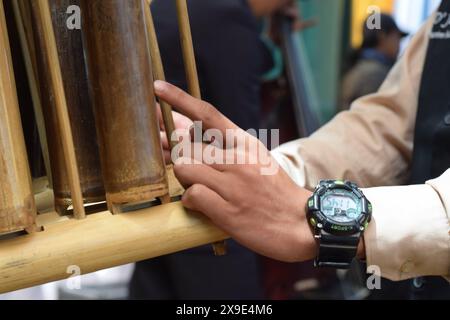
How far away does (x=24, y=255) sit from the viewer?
53cm

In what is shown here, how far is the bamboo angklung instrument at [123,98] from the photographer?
0.53m

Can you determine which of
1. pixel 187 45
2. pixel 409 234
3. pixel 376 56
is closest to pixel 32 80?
pixel 187 45

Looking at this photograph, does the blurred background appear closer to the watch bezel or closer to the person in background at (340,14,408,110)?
the person in background at (340,14,408,110)

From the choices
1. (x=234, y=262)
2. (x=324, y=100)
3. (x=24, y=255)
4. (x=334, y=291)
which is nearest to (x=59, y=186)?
(x=24, y=255)

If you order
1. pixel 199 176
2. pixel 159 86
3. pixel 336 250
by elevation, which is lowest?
pixel 336 250

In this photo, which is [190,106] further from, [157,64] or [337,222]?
[337,222]

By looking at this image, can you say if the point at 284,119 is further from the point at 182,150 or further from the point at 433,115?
the point at 182,150

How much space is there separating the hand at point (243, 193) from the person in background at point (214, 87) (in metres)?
0.69

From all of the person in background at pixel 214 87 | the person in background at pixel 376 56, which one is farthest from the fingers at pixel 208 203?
the person in background at pixel 376 56

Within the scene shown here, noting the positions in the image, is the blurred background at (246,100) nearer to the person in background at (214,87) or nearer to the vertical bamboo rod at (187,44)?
the person in background at (214,87)

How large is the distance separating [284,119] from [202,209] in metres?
1.47

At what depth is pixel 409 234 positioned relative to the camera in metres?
0.65

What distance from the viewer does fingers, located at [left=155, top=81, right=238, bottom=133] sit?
0.58 m

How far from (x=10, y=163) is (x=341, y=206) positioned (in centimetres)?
37
